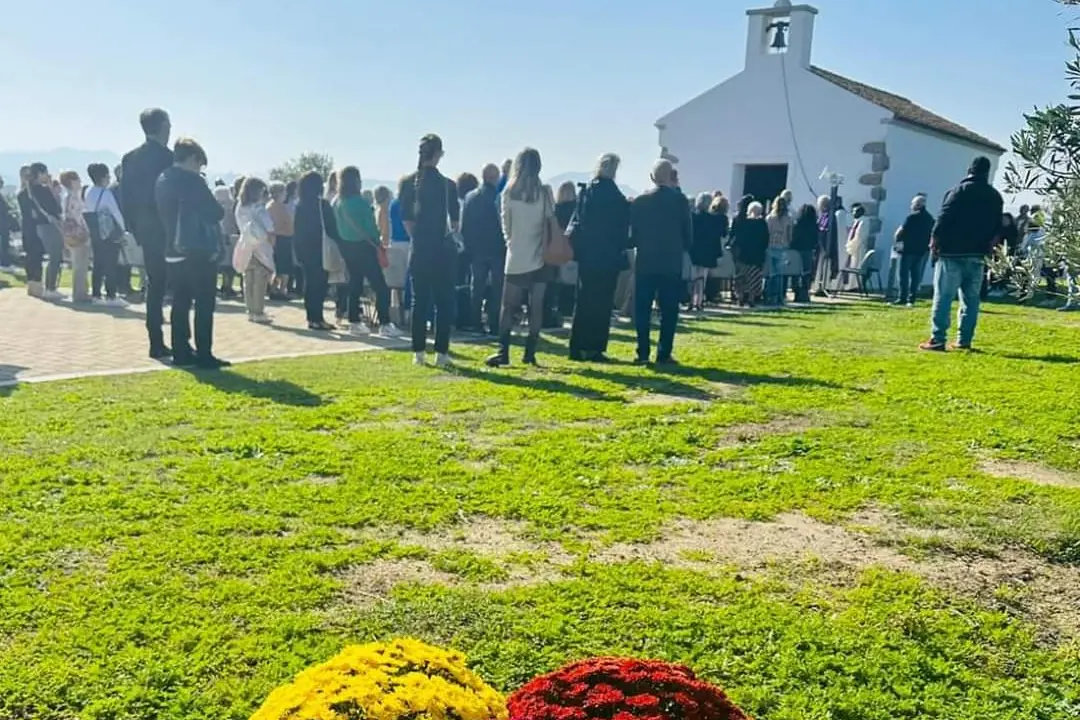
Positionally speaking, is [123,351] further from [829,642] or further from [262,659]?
[829,642]

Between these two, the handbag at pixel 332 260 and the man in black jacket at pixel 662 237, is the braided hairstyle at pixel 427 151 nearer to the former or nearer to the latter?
the man in black jacket at pixel 662 237

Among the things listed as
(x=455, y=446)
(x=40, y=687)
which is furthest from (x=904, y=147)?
(x=40, y=687)

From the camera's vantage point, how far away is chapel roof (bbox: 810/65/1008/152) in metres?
23.5

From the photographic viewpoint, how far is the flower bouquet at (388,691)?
2.24 metres

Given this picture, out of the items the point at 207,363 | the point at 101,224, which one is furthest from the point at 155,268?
the point at 101,224

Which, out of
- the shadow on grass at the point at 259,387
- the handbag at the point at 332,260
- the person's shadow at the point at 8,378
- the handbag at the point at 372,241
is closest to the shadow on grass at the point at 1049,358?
the handbag at the point at 372,241

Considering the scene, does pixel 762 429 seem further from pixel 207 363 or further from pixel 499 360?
pixel 207 363

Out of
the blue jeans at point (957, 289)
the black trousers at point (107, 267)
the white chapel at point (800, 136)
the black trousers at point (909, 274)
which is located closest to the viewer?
the blue jeans at point (957, 289)

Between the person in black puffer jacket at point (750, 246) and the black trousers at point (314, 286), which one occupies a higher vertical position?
the person in black puffer jacket at point (750, 246)

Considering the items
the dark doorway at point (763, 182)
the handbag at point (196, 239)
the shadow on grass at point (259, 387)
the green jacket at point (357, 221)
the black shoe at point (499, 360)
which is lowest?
the shadow on grass at point (259, 387)

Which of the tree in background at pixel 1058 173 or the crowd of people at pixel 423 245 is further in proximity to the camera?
the crowd of people at pixel 423 245

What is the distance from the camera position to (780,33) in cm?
2422

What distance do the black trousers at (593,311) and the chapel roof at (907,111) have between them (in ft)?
51.5

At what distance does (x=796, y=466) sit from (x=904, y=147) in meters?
19.9
